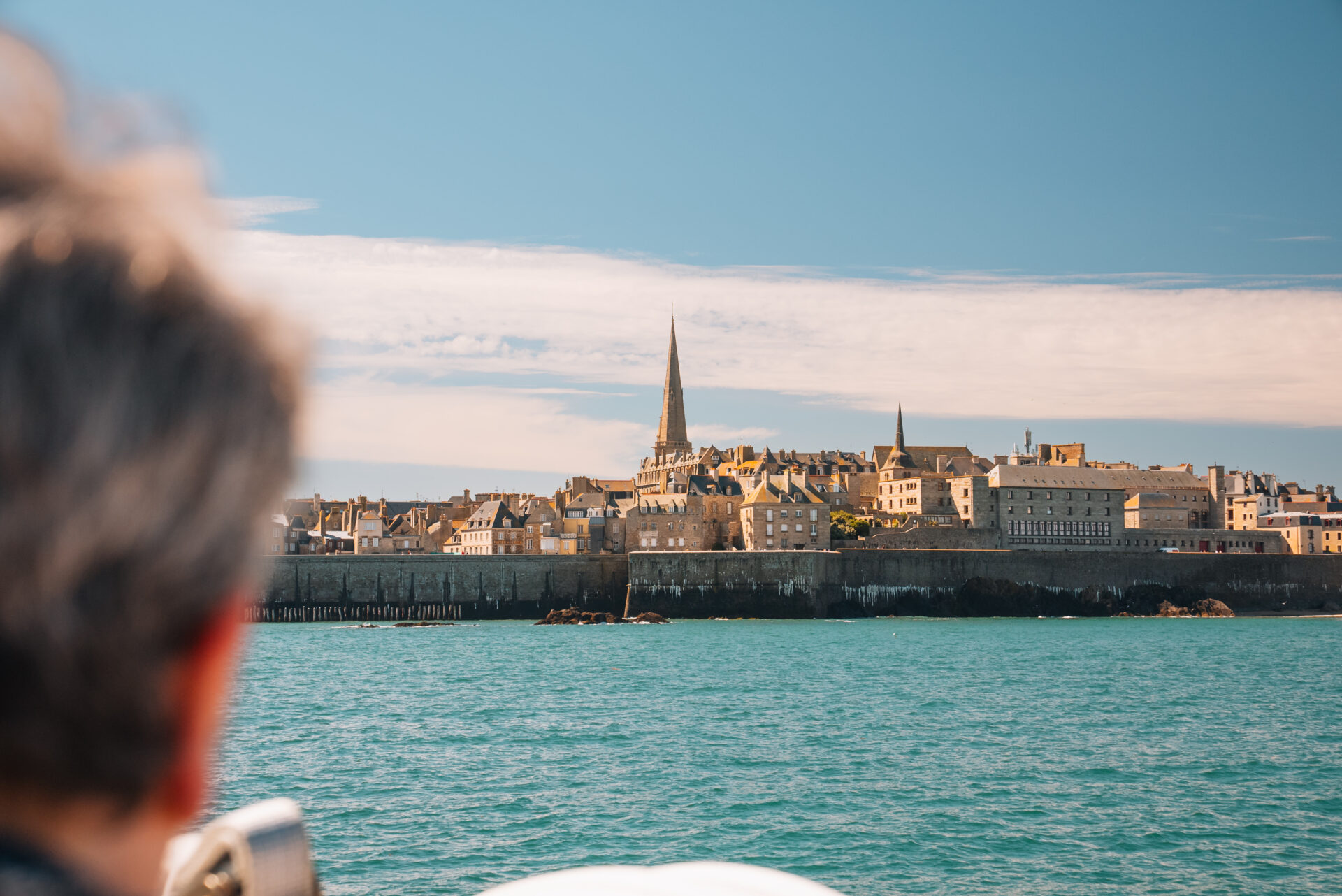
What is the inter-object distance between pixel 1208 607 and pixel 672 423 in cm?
6670

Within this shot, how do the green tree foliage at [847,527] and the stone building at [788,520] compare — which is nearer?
the stone building at [788,520]

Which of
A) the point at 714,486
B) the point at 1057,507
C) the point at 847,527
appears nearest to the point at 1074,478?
the point at 1057,507

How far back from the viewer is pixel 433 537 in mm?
94750

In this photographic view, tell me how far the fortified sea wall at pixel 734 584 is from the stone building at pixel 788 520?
153 inches

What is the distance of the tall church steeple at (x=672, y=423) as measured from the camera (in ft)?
440

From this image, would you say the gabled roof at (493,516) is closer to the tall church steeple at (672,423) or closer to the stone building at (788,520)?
the stone building at (788,520)

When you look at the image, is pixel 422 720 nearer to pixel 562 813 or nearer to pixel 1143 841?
pixel 562 813

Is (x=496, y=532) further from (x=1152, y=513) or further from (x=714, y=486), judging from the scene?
(x=1152, y=513)

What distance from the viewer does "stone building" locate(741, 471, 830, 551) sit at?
76.5m

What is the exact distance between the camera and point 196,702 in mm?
804

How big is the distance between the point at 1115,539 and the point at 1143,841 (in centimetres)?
7749

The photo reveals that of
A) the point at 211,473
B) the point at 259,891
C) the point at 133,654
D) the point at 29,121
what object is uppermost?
the point at 29,121

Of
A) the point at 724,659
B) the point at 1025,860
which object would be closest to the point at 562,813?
the point at 1025,860

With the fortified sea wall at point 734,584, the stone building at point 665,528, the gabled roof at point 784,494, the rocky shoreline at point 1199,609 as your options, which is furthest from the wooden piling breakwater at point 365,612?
the rocky shoreline at point 1199,609
